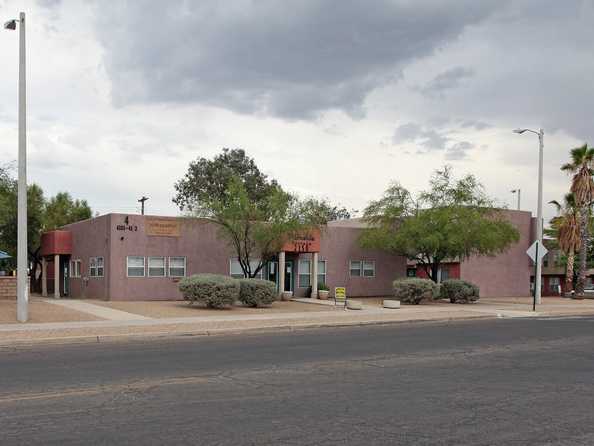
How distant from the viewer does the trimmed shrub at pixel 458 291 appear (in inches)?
1387

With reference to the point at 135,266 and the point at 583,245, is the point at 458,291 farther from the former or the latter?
the point at 135,266

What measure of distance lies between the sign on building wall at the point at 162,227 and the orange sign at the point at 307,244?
543cm

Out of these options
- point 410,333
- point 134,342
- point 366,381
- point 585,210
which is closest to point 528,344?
point 410,333

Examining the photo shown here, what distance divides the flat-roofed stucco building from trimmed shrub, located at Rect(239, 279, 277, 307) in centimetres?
439

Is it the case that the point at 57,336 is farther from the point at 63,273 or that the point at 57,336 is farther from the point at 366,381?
the point at 63,273

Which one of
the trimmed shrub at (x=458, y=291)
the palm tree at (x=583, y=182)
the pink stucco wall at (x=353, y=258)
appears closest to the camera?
the trimmed shrub at (x=458, y=291)

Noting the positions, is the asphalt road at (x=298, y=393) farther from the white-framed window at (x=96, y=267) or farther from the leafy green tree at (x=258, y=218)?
the white-framed window at (x=96, y=267)

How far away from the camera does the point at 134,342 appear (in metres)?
16.7

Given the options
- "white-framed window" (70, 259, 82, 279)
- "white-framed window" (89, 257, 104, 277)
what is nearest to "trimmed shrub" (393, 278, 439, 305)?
"white-framed window" (89, 257, 104, 277)

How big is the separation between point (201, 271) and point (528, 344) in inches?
791

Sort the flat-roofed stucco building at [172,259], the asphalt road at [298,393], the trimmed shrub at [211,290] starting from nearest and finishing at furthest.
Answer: the asphalt road at [298,393], the trimmed shrub at [211,290], the flat-roofed stucco building at [172,259]

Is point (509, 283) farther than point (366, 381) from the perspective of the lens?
Yes

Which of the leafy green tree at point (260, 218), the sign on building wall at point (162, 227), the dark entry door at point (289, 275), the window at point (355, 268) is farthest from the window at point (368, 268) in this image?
the sign on building wall at point (162, 227)

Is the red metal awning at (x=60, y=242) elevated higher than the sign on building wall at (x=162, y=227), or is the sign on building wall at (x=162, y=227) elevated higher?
the sign on building wall at (x=162, y=227)
